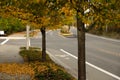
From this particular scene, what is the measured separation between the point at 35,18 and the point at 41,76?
3210mm

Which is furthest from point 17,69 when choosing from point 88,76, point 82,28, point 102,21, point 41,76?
point 102,21

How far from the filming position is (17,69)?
16562 millimetres

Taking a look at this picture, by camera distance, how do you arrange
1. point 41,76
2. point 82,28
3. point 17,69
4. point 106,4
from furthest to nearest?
point 17,69, point 41,76, point 82,28, point 106,4

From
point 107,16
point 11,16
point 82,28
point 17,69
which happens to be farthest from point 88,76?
point 107,16

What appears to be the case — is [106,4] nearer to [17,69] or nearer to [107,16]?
[107,16]

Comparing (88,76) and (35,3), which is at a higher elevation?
(35,3)

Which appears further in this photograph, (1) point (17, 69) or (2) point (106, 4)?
(1) point (17, 69)

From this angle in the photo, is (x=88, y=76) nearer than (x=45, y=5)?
No

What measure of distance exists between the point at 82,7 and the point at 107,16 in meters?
0.68

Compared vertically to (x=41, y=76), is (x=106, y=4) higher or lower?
higher

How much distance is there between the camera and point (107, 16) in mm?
9570

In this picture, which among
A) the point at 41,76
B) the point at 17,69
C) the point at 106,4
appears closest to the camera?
the point at 106,4

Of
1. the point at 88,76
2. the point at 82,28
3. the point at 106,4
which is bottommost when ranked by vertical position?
the point at 88,76

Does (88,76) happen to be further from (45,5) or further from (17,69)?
(45,5)
